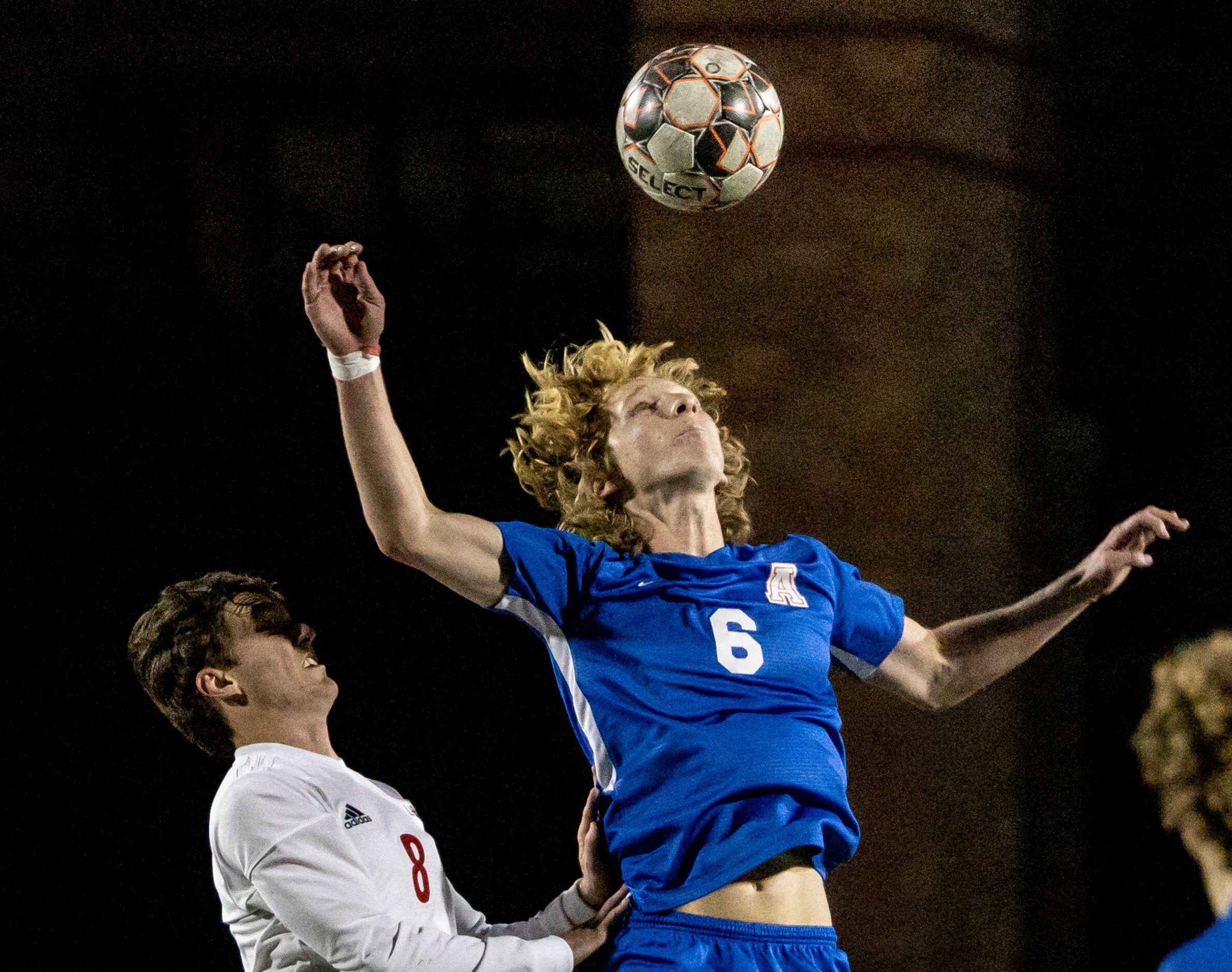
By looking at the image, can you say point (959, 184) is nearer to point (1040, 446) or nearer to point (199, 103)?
point (1040, 446)

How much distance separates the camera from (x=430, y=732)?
12.0 ft

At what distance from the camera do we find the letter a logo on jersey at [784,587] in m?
2.34

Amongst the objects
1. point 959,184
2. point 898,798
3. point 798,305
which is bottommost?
point 898,798

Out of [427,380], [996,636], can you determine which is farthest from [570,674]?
[427,380]

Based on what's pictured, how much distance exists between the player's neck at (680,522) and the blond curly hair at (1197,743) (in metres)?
0.99

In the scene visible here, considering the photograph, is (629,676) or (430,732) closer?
(629,676)

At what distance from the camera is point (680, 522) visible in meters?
2.48

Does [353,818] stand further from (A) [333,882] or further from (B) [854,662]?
(B) [854,662]

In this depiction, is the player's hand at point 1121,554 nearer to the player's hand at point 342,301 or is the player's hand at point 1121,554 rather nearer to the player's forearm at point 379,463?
the player's forearm at point 379,463

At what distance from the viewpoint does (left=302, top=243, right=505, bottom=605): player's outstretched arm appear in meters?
2.02

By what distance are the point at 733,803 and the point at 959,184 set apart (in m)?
2.25

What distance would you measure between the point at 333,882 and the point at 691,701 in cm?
62

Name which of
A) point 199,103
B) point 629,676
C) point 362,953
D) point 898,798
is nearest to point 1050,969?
point 898,798

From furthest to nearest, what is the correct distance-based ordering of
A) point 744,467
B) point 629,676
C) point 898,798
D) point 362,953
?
point 898,798 → point 744,467 → point 629,676 → point 362,953
